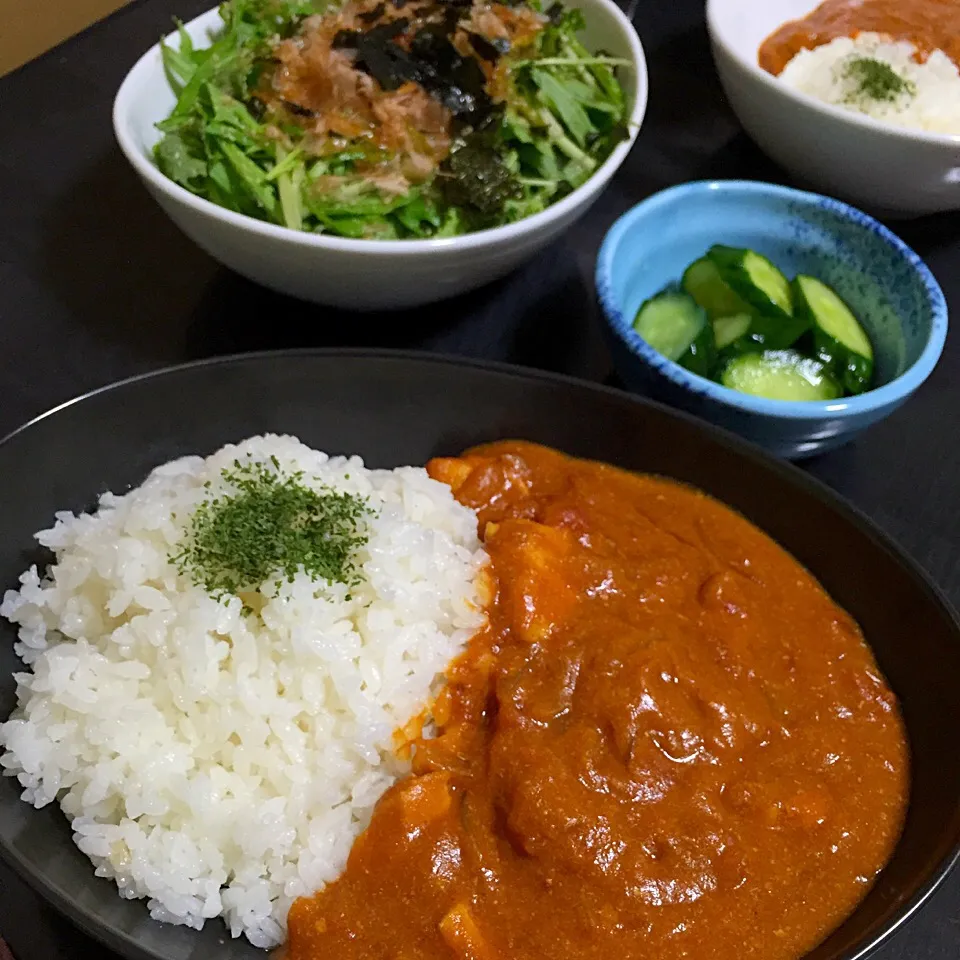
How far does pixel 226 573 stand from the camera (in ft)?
6.17

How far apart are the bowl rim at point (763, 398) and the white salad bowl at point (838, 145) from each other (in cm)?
25

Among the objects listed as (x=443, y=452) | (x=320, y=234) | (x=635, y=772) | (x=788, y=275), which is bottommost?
(x=788, y=275)

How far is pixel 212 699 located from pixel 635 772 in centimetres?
78

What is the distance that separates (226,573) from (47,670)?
36cm

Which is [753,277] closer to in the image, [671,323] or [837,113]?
[671,323]

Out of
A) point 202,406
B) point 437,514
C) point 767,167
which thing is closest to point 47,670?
point 202,406

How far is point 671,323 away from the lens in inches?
95.3

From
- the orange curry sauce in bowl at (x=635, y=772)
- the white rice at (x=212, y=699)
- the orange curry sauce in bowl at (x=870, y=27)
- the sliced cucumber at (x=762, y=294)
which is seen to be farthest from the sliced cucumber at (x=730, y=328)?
the orange curry sauce in bowl at (x=870, y=27)

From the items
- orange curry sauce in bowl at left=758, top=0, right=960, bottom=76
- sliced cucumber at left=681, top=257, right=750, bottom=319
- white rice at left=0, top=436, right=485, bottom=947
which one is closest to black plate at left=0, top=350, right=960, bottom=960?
white rice at left=0, top=436, right=485, bottom=947

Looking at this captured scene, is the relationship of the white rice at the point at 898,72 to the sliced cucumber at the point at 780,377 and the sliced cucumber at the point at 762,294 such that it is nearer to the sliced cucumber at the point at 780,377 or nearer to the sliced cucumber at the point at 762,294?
the sliced cucumber at the point at 762,294

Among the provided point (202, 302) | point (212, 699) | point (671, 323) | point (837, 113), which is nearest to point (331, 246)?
point (202, 302)

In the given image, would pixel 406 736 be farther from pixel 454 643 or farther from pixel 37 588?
pixel 37 588

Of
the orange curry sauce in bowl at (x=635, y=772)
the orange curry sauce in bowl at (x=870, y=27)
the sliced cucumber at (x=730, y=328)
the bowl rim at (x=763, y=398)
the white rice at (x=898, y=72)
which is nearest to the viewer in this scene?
the orange curry sauce in bowl at (x=635, y=772)

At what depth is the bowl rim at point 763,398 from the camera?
82.5 inches
